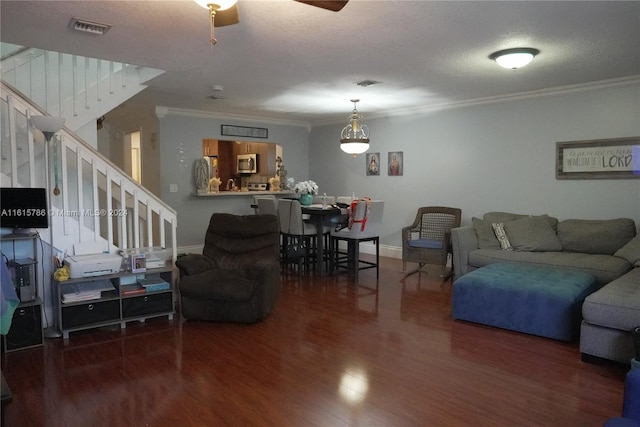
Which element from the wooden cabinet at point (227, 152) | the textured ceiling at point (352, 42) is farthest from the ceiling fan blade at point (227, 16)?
the wooden cabinet at point (227, 152)

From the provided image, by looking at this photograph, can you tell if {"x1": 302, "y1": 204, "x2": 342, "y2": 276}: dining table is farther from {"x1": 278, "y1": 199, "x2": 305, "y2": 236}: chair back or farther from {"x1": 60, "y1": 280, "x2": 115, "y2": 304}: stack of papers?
{"x1": 60, "y1": 280, "x2": 115, "y2": 304}: stack of papers

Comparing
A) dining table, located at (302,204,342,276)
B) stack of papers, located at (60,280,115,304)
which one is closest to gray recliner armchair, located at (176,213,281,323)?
stack of papers, located at (60,280,115,304)

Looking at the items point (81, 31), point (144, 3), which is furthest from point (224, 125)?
point (144, 3)

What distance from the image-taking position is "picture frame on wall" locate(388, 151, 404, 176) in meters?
7.23

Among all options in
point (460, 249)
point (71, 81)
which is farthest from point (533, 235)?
point (71, 81)

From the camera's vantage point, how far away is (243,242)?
4.54 metres

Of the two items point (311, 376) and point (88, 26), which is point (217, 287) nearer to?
point (311, 376)

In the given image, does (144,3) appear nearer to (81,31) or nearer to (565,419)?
(81,31)

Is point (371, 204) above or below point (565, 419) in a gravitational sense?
above

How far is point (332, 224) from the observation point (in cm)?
615

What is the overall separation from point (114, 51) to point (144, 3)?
1232mm

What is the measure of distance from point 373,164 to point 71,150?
4825mm

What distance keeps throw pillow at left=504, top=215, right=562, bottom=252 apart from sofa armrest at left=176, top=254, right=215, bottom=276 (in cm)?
341

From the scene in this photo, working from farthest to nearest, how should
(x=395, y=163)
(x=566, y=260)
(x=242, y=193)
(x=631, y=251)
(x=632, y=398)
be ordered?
(x=242, y=193) < (x=395, y=163) < (x=566, y=260) < (x=631, y=251) < (x=632, y=398)
